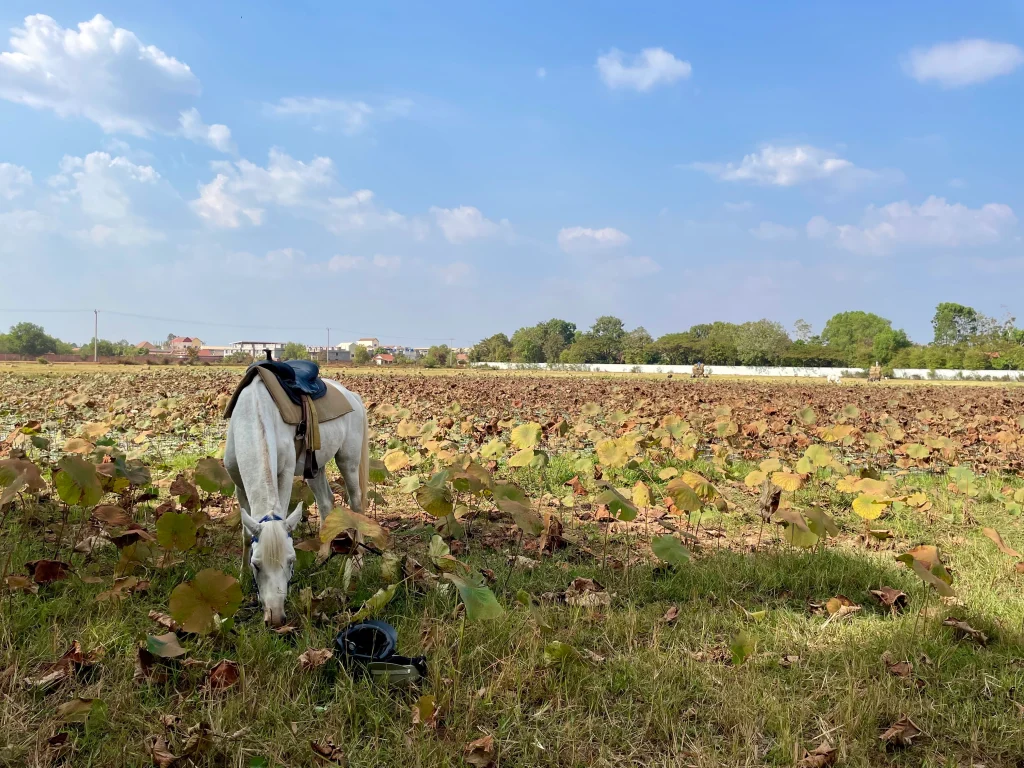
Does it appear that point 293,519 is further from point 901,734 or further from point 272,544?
point 901,734

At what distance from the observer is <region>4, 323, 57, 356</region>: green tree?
104 m

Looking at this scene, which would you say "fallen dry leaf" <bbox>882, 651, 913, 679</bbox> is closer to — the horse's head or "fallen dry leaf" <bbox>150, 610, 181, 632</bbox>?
the horse's head

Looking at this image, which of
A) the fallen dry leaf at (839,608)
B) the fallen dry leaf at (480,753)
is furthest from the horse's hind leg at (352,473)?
the fallen dry leaf at (839,608)

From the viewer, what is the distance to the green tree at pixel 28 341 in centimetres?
10400

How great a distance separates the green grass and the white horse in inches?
13.3

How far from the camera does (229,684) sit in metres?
2.92

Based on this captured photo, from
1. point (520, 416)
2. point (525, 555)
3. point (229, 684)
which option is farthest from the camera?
point (520, 416)

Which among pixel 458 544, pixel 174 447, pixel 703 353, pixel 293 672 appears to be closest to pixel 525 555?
pixel 458 544

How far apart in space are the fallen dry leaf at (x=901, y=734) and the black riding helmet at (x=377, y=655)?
2.20 meters

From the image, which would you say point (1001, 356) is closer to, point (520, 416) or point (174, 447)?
point (520, 416)

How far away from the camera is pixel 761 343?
8819 centimetres

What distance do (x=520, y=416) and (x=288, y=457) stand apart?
10.5 m

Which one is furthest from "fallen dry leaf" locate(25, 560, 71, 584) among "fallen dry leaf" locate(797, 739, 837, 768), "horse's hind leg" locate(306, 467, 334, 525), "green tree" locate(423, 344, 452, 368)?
"green tree" locate(423, 344, 452, 368)

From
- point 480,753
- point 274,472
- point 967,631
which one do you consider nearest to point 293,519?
point 274,472
